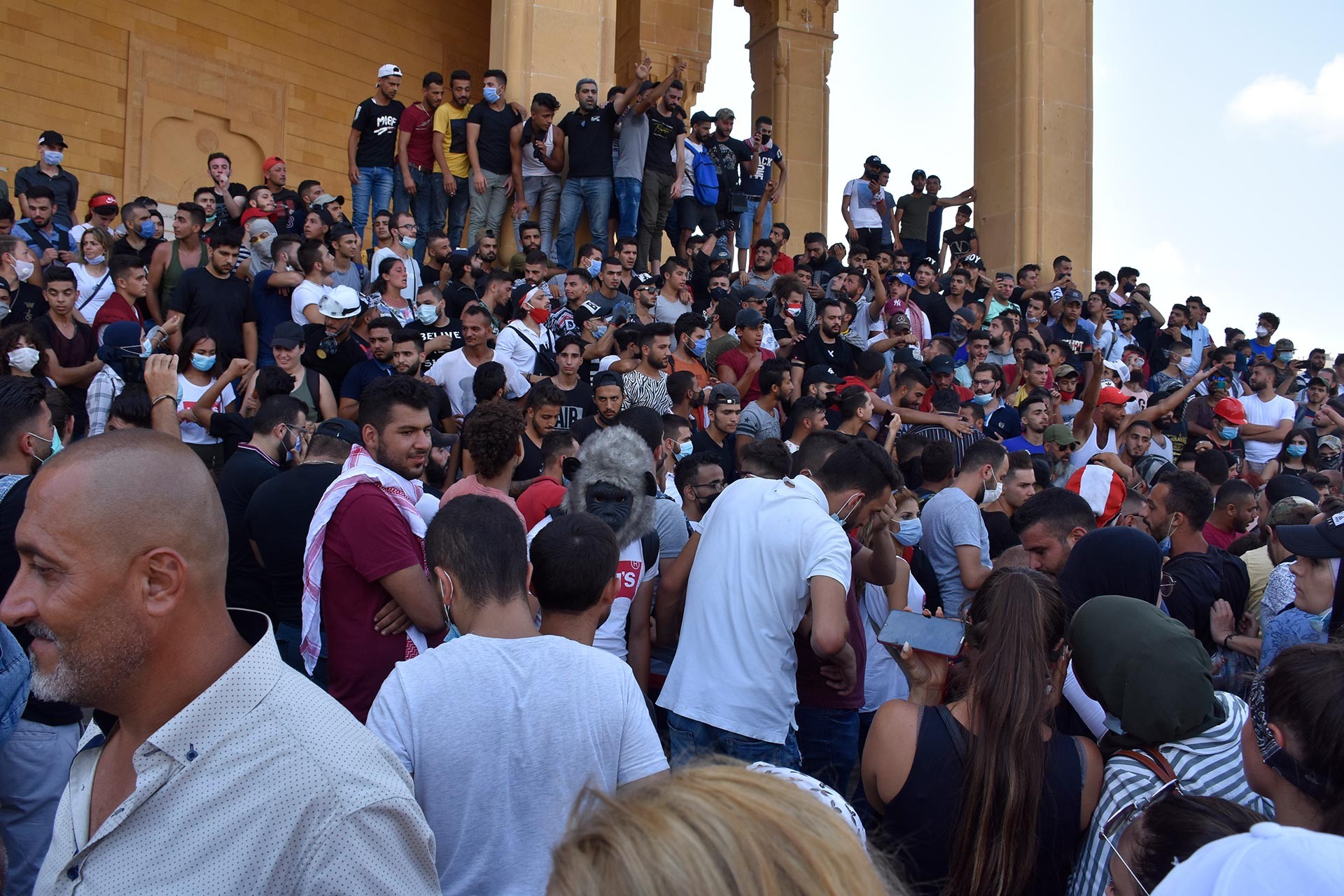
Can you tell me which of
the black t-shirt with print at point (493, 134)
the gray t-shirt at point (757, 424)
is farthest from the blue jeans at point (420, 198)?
the gray t-shirt at point (757, 424)

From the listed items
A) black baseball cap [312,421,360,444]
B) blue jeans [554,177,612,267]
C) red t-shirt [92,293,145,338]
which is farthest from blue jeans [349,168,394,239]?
black baseball cap [312,421,360,444]

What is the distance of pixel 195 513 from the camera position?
183 centimetres

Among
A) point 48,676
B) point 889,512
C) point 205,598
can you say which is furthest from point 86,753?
point 889,512

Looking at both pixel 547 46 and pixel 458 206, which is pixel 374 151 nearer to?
pixel 458 206

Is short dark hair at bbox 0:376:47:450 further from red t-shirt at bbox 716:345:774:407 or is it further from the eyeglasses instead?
red t-shirt at bbox 716:345:774:407

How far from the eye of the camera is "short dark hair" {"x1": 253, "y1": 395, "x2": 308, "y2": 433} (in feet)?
16.0

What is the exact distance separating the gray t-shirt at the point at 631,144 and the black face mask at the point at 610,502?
844 centimetres

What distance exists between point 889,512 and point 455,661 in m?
2.83

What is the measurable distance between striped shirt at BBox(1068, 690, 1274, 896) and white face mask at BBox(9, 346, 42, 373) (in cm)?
640

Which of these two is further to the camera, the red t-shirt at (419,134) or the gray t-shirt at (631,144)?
the gray t-shirt at (631,144)

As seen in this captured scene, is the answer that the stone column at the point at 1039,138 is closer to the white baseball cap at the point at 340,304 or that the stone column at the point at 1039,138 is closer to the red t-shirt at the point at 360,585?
the white baseball cap at the point at 340,304

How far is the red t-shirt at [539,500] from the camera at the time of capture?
4.80 m

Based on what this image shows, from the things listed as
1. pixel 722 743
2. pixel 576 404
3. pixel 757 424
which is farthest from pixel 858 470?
pixel 576 404

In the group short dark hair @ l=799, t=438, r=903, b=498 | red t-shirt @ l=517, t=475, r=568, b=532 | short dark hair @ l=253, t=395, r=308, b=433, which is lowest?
red t-shirt @ l=517, t=475, r=568, b=532
